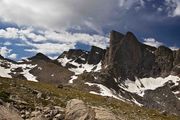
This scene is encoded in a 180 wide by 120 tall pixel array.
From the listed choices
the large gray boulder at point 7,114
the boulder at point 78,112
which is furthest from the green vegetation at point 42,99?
the large gray boulder at point 7,114

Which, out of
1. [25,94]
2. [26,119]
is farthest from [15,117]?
[25,94]

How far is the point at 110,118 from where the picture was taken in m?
26.4

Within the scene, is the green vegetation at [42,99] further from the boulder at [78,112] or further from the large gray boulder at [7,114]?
the large gray boulder at [7,114]

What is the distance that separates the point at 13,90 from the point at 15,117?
26.7 meters

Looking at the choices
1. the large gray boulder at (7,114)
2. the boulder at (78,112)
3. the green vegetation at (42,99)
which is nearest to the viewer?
the large gray boulder at (7,114)

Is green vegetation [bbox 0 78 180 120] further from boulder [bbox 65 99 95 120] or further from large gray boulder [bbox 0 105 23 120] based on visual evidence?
large gray boulder [bbox 0 105 23 120]

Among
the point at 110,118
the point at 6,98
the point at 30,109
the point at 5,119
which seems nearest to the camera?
the point at 5,119

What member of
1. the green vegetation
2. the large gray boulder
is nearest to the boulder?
the large gray boulder

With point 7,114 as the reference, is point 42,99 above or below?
above

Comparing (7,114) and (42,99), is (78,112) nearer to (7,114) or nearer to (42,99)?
(7,114)

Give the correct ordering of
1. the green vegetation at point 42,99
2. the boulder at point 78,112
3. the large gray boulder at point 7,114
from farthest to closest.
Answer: the green vegetation at point 42,99
the boulder at point 78,112
the large gray boulder at point 7,114

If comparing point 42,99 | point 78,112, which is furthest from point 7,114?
point 42,99

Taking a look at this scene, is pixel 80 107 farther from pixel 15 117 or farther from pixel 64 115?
pixel 15 117

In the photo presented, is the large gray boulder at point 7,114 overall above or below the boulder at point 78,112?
below
